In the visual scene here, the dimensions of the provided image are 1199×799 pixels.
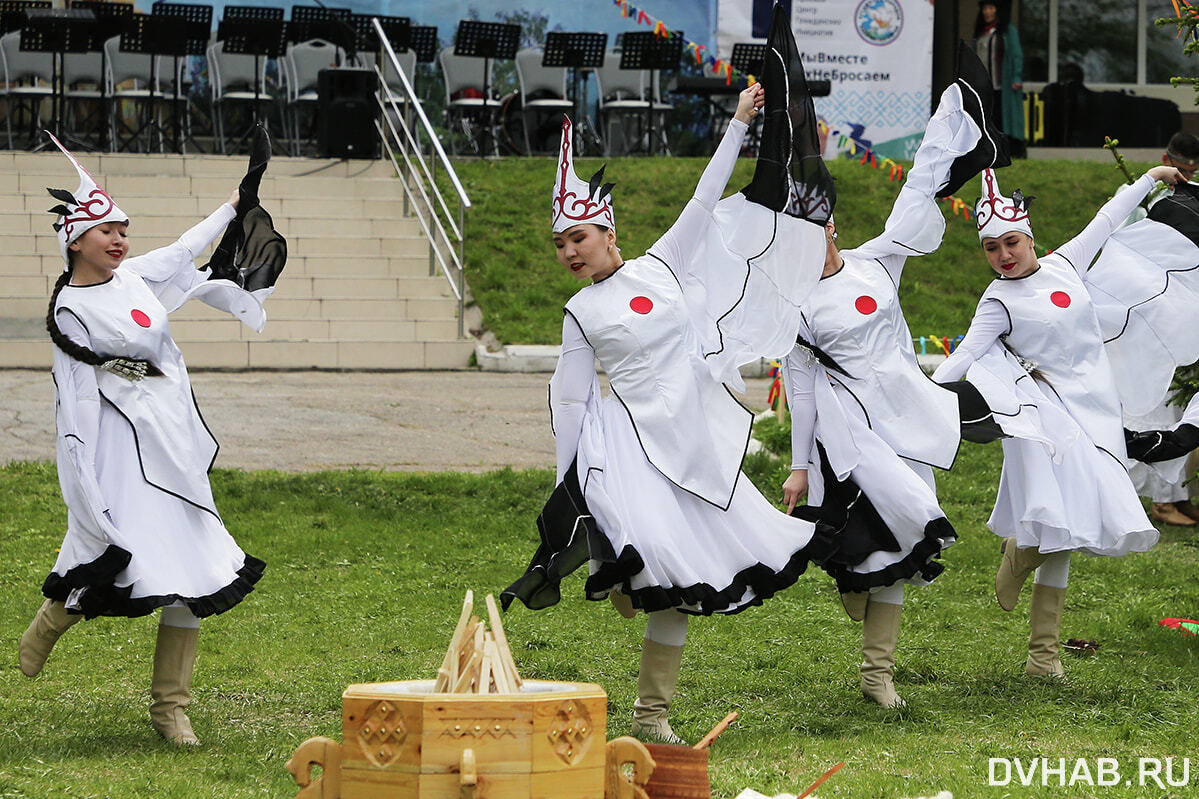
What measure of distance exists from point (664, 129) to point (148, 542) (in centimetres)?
1488

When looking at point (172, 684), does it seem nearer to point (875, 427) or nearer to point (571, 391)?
point (571, 391)

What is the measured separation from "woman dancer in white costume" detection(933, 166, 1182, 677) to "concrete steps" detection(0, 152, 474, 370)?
7.92 metres

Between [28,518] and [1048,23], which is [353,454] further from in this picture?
[1048,23]

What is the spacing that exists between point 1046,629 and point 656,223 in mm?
10035

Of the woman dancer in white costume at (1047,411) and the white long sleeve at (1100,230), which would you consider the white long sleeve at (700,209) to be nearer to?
the woman dancer in white costume at (1047,411)

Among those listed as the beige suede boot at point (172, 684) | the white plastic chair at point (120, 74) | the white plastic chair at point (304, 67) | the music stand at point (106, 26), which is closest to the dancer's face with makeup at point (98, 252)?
the beige suede boot at point (172, 684)

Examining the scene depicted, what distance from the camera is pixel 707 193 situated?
519 cm

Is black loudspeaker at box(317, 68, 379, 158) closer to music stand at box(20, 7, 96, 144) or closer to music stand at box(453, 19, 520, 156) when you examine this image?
music stand at box(453, 19, 520, 156)

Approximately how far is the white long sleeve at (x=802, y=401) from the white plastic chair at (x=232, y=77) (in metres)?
12.5

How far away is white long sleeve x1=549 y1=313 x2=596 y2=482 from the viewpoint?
5.13 m

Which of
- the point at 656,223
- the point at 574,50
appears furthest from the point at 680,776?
the point at 574,50

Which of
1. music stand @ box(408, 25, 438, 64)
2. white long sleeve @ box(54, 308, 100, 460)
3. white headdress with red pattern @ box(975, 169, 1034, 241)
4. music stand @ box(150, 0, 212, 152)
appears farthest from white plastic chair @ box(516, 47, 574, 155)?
Result: white long sleeve @ box(54, 308, 100, 460)

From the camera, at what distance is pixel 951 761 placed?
189 inches

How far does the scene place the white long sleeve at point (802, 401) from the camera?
5.76 meters
